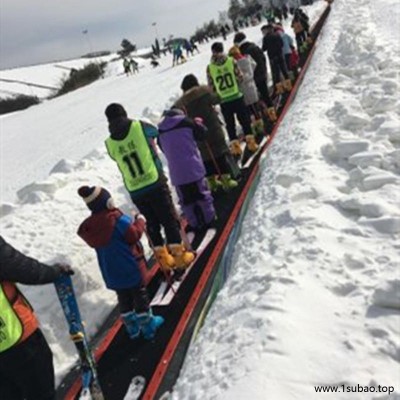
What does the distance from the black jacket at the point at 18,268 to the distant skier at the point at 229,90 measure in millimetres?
6135

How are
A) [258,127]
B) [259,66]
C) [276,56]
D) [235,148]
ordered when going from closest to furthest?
1. [235,148]
2. [258,127]
3. [259,66]
4. [276,56]

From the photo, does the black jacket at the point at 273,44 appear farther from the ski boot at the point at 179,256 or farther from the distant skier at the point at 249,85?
the ski boot at the point at 179,256

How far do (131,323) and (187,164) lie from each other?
8.10 feet

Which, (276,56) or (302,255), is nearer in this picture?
(302,255)

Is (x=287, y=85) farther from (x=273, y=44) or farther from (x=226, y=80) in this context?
(x=226, y=80)

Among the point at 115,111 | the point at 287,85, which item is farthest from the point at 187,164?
the point at 287,85

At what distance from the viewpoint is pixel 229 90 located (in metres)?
9.58

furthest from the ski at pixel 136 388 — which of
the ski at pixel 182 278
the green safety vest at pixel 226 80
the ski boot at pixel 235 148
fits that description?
the green safety vest at pixel 226 80

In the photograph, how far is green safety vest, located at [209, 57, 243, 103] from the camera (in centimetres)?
945

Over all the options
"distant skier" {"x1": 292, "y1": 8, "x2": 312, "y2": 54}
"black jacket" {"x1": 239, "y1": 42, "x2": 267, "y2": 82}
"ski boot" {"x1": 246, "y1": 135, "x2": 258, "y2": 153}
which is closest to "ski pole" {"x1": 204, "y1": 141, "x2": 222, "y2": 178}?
"ski boot" {"x1": 246, "y1": 135, "x2": 258, "y2": 153}

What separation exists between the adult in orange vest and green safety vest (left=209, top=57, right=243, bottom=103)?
605 centimetres

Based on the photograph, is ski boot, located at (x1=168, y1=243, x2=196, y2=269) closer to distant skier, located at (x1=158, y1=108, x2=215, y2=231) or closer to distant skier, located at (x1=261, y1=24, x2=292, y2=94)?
distant skier, located at (x1=158, y1=108, x2=215, y2=231)

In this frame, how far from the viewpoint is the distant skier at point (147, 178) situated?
19.6 feet

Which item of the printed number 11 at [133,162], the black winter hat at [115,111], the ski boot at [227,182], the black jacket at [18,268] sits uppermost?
the black winter hat at [115,111]
